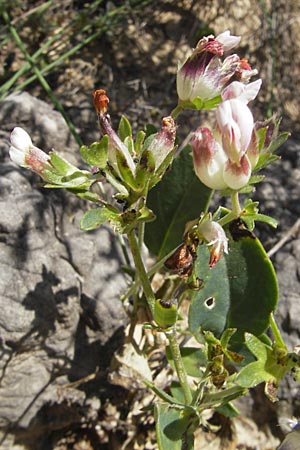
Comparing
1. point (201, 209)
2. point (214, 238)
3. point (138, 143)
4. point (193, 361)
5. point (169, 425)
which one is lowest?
point (193, 361)

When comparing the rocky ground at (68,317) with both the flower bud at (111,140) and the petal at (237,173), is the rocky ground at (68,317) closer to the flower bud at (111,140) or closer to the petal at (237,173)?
the flower bud at (111,140)

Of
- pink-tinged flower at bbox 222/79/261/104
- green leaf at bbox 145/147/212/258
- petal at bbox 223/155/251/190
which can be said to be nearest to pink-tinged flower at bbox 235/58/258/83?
pink-tinged flower at bbox 222/79/261/104

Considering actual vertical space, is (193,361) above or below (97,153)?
below

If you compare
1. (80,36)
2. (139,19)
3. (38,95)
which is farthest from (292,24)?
(38,95)

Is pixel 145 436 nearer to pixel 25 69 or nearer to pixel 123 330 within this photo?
pixel 123 330

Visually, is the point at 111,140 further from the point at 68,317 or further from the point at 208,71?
the point at 68,317

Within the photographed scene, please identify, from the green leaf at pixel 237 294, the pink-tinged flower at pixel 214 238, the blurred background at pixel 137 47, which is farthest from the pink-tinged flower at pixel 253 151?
the blurred background at pixel 137 47

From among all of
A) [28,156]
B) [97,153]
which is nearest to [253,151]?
[97,153]
